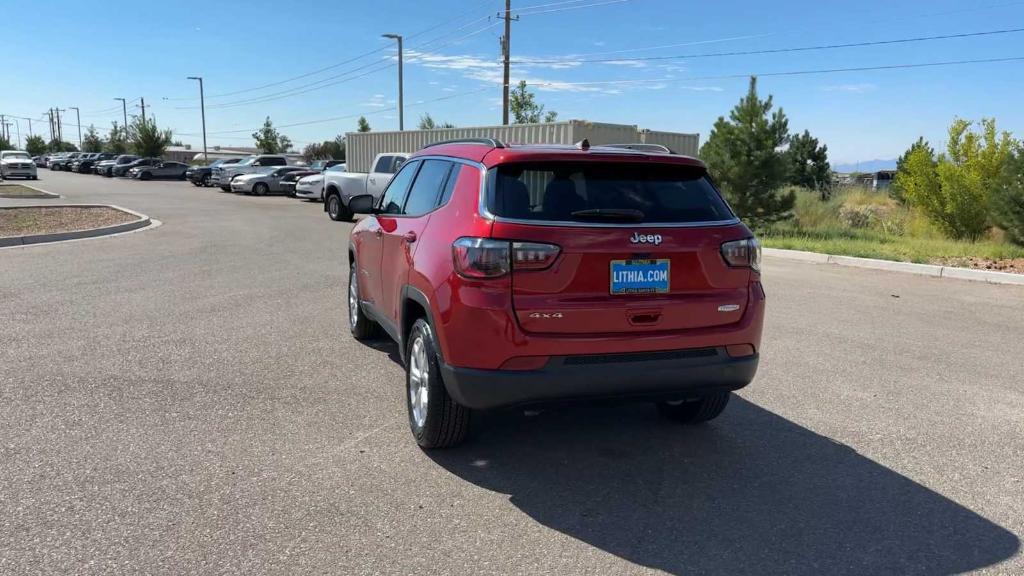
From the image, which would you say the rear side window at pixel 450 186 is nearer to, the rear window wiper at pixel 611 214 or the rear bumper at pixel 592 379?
the rear window wiper at pixel 611 214

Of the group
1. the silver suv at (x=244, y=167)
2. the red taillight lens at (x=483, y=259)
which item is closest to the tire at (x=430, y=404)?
the red taillight lens at (x=483, y=259)

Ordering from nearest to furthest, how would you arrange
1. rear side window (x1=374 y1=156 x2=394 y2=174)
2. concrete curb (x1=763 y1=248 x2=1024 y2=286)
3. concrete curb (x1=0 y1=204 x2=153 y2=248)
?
concrete curb (x1=763 y1=248 x2=1024 y2=286) → concrete curb (x1=0 y1=204 x2=153 y2=248) → rear side window (x1=374 y1=156 x2=394 y2=174)

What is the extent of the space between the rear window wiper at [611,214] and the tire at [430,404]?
101 centimetres

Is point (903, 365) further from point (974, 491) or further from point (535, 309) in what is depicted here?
point (535, 309)

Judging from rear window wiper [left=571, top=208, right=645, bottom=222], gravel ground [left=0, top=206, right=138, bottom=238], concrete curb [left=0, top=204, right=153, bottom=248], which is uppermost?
rear window wiper [left=571, top=208, right=645, bottom=222]

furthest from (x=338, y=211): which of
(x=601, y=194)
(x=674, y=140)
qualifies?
(x=601, y=194)

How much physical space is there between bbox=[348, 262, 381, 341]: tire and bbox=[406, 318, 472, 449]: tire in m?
2.22

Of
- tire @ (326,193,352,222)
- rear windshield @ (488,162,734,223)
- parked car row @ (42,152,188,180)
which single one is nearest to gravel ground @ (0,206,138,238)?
tire @ (326,193,352,222)

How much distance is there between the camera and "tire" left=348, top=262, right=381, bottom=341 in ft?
21.3

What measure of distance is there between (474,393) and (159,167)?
50.3 metres

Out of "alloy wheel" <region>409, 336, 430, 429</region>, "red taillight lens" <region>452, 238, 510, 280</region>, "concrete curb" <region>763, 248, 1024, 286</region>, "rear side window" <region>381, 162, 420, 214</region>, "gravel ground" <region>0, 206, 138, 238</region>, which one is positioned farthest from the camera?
"gravel ground" <region>0, 206, 138, 238</region>

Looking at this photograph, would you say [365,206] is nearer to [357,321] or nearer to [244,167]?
[357,321]

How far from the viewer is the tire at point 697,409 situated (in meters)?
4.46

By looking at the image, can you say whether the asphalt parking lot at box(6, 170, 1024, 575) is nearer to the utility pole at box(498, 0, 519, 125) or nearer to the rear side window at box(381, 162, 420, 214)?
the rear side window at box(381, 162, 420, 214)
